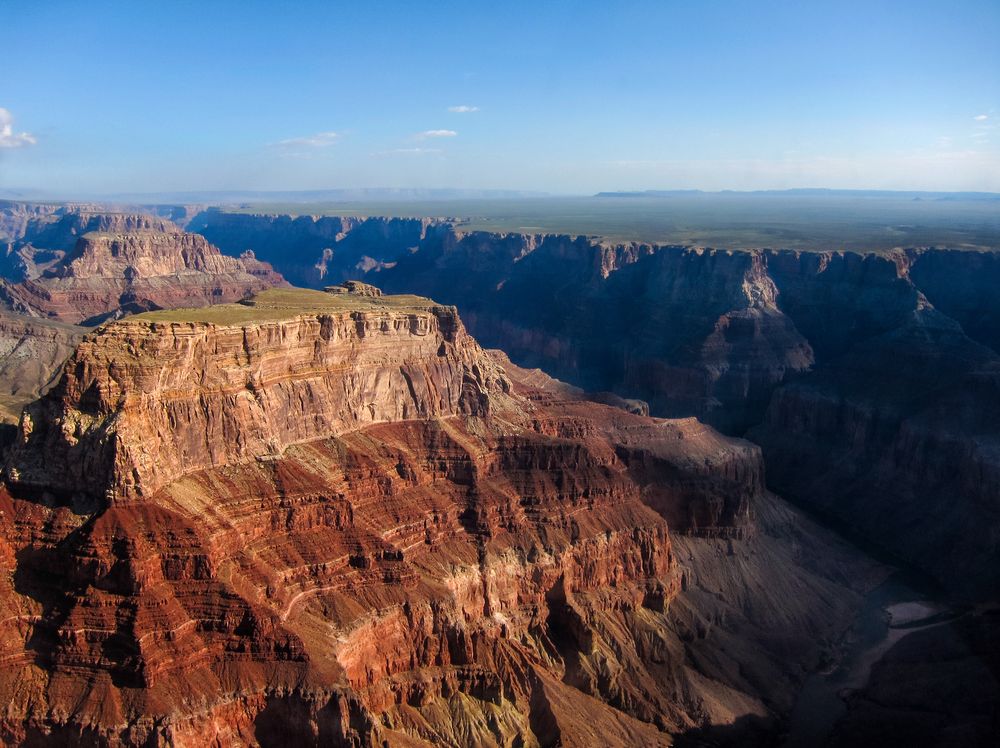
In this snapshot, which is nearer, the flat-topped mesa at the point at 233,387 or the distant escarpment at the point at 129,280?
the flat-topped mesa at the point at 233,387

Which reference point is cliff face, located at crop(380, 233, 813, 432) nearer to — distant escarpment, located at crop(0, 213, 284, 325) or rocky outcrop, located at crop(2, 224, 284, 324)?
rocky outcrop, located at crop(2, 224, 284, 324)

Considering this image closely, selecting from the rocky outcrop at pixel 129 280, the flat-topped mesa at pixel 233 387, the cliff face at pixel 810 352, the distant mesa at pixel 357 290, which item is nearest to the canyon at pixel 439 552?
the flat-topped mesa at pixel 233 387

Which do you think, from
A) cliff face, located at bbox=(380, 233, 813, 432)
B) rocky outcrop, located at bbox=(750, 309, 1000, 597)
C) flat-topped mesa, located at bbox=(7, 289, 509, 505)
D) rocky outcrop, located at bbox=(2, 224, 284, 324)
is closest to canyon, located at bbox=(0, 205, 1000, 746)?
flat-topped mesa, located at bbox=(7, 289, 509, 505)

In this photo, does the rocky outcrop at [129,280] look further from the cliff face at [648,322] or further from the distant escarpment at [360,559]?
the distant escarpment at [360,559]

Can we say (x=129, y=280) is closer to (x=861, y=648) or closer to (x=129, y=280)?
(x=129, y=280)

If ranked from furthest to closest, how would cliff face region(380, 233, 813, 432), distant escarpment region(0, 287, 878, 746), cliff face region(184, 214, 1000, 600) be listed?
cliff face region(380, 233, 813, 432) → cliff face region(184, 214, 1000, 600) → distant escarpment region(0, 287, 878, 746)

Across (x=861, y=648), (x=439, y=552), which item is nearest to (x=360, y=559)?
(x=439, y=552)

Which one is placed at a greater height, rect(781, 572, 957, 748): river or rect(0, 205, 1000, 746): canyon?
rect(0, 205, 1000, 746): canyon
